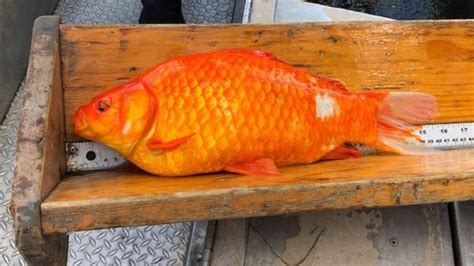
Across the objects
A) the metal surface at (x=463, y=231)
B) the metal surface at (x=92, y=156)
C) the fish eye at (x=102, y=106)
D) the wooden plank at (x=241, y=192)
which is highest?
the fish eye at (x=102, y=106)

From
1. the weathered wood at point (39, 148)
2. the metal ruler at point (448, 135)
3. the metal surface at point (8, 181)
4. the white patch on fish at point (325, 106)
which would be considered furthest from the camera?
the metal surface at point (8, 181)

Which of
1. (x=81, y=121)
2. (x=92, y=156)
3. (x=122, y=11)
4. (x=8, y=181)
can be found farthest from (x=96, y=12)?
(x=81, y=121)

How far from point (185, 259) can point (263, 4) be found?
1127 millimetres

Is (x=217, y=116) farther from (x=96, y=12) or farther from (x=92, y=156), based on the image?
(x=96, y=12)

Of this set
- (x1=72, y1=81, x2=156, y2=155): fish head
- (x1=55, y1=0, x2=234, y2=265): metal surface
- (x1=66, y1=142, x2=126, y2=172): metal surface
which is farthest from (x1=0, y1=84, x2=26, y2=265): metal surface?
(x1=72, y1=81, x2=156, y2=155): fish head

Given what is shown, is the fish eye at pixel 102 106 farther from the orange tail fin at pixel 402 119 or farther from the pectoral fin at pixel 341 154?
the orange tail fin at pixel 402 119

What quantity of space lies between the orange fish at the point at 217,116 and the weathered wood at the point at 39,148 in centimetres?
9

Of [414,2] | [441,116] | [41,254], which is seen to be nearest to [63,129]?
[41,254]

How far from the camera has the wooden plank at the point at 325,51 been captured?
1562mm

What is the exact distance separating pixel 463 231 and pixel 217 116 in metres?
0.96

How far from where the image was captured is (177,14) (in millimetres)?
2596

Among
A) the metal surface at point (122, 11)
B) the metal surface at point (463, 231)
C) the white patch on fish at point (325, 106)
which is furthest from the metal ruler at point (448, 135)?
the metal surface at point (122, 11)

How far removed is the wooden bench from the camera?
3.78 feet

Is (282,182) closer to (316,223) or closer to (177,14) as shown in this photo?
(316,223)
